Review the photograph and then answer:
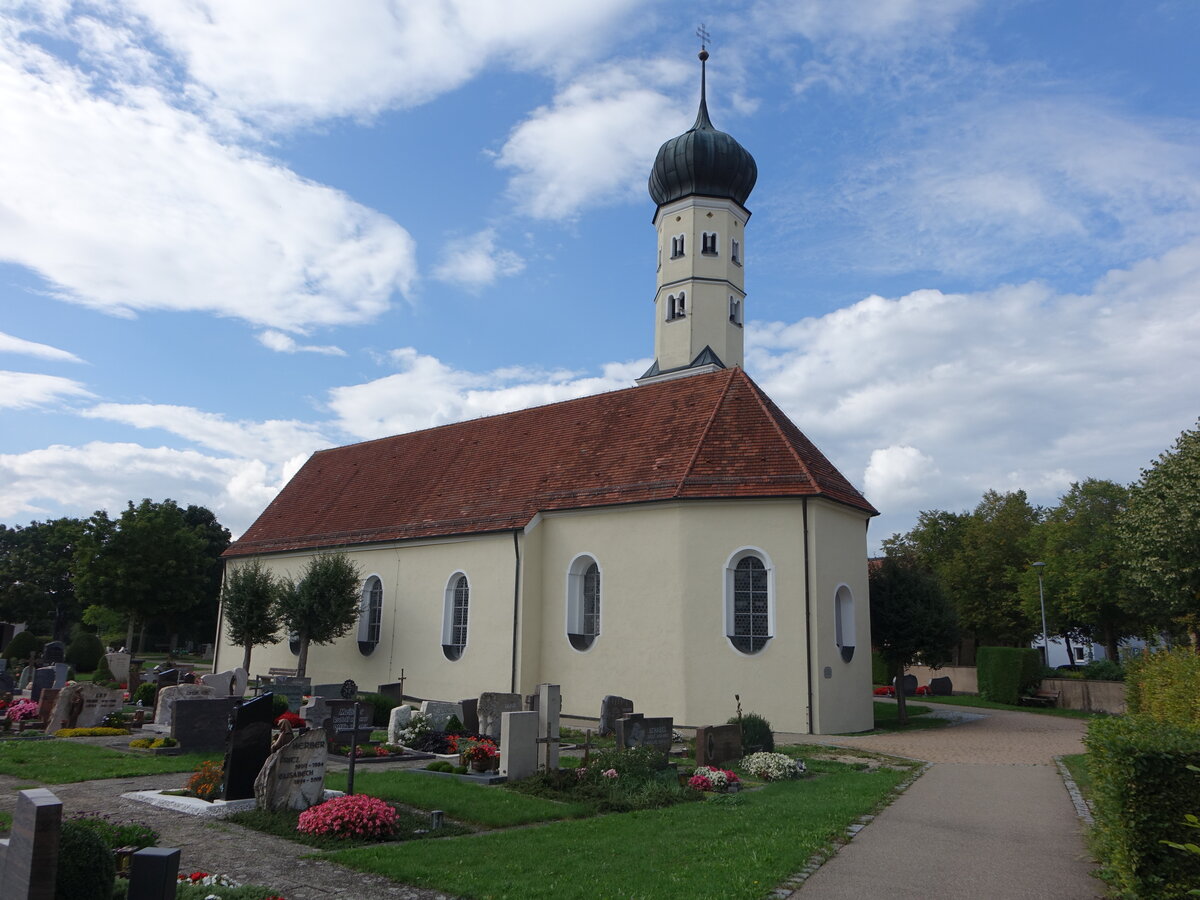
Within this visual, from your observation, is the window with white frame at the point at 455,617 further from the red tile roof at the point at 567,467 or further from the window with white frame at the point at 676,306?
the window with white frame at the point at 676,306

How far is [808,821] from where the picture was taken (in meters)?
10.2

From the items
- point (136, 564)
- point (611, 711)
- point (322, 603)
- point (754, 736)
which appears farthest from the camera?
point (136, 564)

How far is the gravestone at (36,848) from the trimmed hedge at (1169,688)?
32.3ft

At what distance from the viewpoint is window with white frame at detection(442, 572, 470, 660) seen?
25734 mm

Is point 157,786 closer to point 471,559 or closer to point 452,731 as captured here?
point 452,731

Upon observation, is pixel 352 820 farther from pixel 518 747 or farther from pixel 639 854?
pixel 518 747

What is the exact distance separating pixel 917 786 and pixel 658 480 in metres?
11.0

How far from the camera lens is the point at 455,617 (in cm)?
2612

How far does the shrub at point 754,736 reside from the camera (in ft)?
51.9

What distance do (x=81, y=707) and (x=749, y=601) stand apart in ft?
50.3

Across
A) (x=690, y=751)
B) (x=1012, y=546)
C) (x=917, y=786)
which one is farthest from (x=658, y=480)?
(x=1012, y=546)

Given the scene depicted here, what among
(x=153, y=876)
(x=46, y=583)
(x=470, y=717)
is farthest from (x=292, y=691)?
(x=46, y=583)

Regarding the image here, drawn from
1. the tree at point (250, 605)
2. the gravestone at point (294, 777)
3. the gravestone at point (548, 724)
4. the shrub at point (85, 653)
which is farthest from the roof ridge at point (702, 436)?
the shrub at point (85, 653)

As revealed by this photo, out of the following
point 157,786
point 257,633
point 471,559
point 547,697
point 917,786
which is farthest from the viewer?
point 257,633
